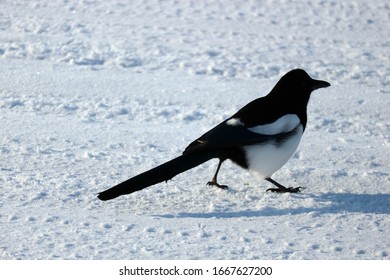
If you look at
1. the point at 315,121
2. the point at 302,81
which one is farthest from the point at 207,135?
the point at 315,121

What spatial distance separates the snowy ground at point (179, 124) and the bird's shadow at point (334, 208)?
0.04 feet

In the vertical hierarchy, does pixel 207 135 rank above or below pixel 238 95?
above

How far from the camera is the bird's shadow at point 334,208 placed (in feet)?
14.9

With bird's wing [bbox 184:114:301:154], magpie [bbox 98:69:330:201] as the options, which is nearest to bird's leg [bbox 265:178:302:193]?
magpie [bbox 98:69:330:201]

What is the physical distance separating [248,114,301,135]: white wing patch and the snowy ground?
16.1 inches

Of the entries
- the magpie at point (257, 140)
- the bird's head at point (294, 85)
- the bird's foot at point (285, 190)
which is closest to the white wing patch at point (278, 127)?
the magpie at point (257, 140)

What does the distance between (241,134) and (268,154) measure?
0.21 meters

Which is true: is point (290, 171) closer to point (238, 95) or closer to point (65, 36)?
point (238, 95)

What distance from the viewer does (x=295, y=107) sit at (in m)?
5.09

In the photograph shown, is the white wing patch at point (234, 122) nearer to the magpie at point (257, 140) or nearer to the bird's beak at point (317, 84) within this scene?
the magpie at point (257, 140)

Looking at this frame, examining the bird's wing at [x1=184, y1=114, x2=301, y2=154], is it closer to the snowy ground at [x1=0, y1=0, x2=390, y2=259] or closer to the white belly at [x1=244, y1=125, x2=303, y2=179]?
the white belly at [x1=244, y1=125, x2=303, y2=179]

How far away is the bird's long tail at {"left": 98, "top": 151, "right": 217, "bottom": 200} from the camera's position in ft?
14.7

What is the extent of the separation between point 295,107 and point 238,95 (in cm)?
180

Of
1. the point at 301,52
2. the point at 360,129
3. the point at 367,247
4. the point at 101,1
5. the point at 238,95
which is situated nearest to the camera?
the point at 367,247
